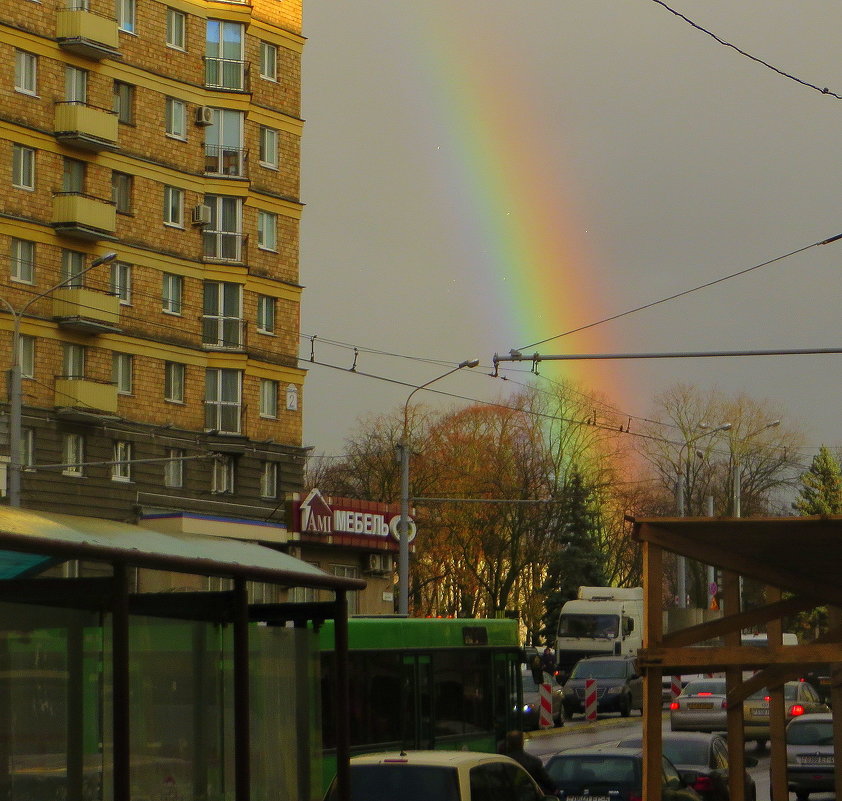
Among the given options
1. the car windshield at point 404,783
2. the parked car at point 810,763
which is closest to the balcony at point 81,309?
the parked car at point 810,763

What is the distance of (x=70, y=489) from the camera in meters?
46.3

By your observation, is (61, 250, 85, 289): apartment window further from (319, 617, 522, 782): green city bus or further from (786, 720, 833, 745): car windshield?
(786, 720, 833, 745): car windshield

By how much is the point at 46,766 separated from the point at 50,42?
43532mm

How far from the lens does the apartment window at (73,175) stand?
47.2 metres

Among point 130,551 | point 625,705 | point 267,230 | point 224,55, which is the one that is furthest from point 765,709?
point 130,551

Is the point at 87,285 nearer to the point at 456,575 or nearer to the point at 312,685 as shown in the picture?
the point at 456,575

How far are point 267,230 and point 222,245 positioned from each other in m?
2.40

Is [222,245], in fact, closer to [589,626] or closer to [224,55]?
[224,55]

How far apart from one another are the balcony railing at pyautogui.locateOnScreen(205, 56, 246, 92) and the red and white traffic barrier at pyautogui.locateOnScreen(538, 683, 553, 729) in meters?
24.5

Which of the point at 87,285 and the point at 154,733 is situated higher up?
the point at 87,285

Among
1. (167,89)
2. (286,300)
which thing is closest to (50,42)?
(167,89)

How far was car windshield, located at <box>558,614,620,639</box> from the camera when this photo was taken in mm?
56312

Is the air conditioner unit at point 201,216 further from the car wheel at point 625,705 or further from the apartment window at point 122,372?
the car wheel at point 625,705

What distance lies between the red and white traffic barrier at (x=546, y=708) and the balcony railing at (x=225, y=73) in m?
24.5
